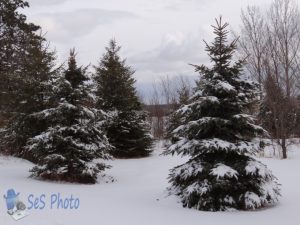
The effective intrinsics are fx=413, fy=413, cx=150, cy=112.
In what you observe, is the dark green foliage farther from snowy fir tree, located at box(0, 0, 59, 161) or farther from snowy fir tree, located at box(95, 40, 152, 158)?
snowy fir tree, located at box(0, 0, 59, 161)

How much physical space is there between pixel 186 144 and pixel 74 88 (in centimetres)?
499

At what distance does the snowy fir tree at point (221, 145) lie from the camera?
8.12 metres

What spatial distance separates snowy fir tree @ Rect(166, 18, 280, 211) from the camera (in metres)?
8.12

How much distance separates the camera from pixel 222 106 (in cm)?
867

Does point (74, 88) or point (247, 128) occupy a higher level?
point (74, 88)

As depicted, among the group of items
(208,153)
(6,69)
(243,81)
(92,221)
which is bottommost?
(92,221)

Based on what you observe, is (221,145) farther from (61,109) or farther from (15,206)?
(61,109)

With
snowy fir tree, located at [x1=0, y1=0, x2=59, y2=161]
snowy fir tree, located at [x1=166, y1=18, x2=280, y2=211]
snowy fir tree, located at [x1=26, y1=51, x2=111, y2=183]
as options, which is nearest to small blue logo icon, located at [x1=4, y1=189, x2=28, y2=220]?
snowy fir tree, located at [x1=166, y1=18, x2=280, y2=211]

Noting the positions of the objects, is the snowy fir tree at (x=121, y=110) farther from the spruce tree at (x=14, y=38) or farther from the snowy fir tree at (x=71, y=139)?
the snowy fir tree at (x=71, y=139)

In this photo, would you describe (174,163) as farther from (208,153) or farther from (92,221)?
(92,221)

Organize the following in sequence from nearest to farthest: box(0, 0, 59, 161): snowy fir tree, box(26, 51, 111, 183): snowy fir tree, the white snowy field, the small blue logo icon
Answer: the small blue logo icon
the white snowy field
box(26, 51, 111, 183): snowy fir tree
box(0, 0, 59, 161): snowy fir tree

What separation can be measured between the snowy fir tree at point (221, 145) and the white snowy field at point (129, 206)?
327mm

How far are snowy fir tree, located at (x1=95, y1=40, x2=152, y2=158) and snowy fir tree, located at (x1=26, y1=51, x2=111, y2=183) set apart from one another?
24.2ft

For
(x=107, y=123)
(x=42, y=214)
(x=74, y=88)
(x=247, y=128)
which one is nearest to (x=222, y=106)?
(x=247, y=128)
